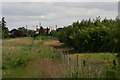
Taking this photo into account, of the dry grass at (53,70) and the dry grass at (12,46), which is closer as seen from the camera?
the dry grass at (53,70)

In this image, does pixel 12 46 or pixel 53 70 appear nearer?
pixel 53 70

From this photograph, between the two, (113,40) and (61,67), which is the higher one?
(113,40)

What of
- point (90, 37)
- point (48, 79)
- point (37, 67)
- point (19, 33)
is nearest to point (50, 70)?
point (48, 79)

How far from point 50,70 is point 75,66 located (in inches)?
32.2

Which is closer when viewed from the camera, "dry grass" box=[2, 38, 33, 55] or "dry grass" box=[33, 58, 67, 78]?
"dry grass" box=[33, 58, 67, 78]

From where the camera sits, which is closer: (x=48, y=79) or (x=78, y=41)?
(x=48, y=79)

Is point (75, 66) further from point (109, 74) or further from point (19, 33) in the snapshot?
point (19, 33)

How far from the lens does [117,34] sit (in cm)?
799

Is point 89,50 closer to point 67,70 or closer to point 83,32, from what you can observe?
point 83,32

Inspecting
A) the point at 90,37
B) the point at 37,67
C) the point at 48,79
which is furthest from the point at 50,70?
the point at 90,37

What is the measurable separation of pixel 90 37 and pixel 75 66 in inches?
812

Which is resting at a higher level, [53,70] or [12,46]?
[53,70]

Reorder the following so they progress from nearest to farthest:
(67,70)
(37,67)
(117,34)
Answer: (117,34) → (67,70) → (37,67)

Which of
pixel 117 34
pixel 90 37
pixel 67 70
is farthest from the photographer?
pixel 90 37
